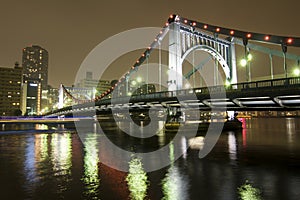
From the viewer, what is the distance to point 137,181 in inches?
455

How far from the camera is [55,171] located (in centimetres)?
1386

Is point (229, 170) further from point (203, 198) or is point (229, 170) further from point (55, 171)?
point (55, 171)

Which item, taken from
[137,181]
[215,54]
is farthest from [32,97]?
[137,181]

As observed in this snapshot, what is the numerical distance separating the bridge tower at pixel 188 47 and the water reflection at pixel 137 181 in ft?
109

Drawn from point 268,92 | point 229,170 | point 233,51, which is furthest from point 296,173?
point 233,51

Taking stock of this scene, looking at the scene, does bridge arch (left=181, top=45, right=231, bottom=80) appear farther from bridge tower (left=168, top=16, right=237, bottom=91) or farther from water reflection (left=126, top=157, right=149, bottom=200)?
water reflection (left=126, top=157, right=149, bottom=200)

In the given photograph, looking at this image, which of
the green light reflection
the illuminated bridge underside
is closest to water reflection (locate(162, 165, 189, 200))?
the green light reflection

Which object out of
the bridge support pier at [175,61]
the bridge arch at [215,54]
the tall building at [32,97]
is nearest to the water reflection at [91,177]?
the bridge support pier at [175,61]

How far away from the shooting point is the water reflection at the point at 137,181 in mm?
9612

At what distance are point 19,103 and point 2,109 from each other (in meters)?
9.84

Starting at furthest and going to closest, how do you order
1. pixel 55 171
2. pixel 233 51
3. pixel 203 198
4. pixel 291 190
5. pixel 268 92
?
pixel 233 51 → pixel 268 92 → pixel 55 171 → pixel 291 190 → pixel 203 198

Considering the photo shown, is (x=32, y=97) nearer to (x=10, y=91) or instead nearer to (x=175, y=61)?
(x=10, y=91)

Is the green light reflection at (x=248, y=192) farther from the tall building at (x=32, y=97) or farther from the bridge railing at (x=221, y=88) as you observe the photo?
the tall building at (x=32, y=97)

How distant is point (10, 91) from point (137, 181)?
164240mm
